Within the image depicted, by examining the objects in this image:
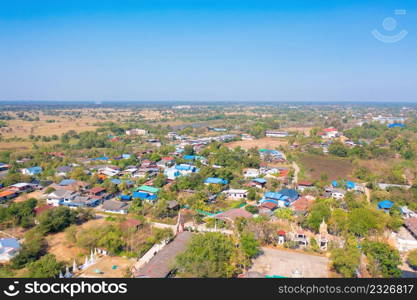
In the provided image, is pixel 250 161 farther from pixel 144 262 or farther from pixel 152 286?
pixel 152 286

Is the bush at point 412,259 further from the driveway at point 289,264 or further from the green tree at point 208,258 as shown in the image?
the green tree at point 208,258

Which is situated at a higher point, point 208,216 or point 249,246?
point 249,246

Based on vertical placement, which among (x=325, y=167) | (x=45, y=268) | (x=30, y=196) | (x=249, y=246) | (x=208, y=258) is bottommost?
(x=30, y=196)

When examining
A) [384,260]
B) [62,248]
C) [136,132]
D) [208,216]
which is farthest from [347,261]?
[136,132]

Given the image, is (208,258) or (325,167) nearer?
(208,258)

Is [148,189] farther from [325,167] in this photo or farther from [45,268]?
[325,167]

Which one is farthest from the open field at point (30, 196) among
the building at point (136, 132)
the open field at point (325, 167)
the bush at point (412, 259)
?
the building at point (136, 132)

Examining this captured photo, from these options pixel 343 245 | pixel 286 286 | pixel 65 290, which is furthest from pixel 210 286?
pixel 343 245
